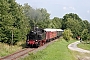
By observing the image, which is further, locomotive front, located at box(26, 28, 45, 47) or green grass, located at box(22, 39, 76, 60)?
locomotive front, located at box(26, 28, 45, 47)

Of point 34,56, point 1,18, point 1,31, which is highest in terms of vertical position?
point 1,18

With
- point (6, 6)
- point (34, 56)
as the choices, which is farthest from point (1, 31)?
point (34, 56)

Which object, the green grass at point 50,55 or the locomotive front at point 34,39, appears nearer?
the green grass at point 50,55

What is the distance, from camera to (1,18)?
124 ft

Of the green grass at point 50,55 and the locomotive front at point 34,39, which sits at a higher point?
the locomotive front at point 34,39

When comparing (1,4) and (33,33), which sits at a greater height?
(1,4)

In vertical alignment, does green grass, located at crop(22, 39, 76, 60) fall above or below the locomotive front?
below

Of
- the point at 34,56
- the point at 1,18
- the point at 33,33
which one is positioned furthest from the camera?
the point at 33,33

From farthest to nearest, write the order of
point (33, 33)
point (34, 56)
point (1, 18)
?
1. point (33, 33)
2. point (1, 18)
3. point (34, 56)

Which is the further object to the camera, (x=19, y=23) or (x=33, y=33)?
(x=19, y=23)

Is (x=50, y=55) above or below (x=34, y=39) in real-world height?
below

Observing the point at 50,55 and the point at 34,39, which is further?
the point at 34,39

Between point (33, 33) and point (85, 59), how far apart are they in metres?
11.4

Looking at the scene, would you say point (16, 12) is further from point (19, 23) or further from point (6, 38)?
point (6, 38)
